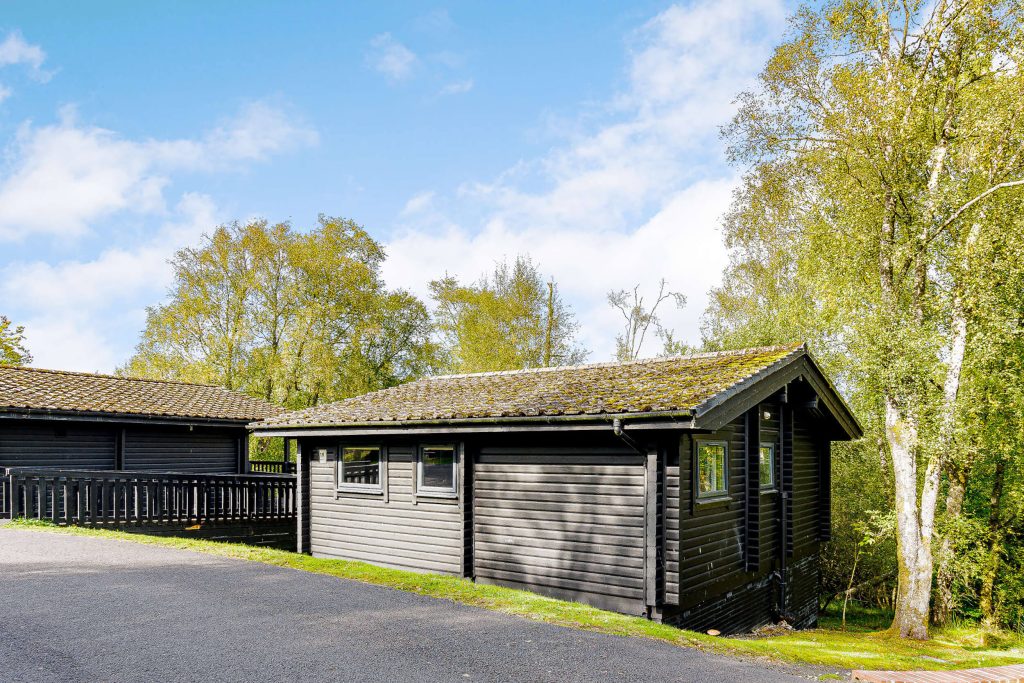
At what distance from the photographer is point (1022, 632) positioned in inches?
647

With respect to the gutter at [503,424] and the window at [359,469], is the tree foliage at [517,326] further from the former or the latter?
the gutter at [503,424]

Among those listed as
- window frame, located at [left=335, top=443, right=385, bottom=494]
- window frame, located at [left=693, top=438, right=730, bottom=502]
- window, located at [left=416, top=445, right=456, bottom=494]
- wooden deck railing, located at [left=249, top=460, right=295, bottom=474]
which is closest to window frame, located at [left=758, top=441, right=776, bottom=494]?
window frame, located at [left=693, top=438, right=730, bottom=502]

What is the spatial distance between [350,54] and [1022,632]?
22234 millimetres

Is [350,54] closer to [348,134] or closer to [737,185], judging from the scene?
[348,134]

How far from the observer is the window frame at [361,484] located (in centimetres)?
1309

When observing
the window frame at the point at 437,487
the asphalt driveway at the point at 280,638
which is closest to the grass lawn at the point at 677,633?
the asphalt driveway at the point at 280,638

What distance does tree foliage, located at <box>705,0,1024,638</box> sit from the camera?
13.4 meters

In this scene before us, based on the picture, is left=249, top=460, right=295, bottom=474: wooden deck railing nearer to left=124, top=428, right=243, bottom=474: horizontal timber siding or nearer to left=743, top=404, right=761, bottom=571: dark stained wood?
left=124, top=428, right=243, bottom=474: horizontal timber siding

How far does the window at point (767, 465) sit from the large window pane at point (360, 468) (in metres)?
6.96

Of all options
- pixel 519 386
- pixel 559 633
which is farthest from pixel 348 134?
pixel 559 633

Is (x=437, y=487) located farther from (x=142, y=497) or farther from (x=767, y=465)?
(x=142, y=497)

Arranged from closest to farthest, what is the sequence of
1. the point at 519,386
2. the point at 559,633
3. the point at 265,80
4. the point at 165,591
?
the point at 559,633 → the point at 165,591 → the point at 519,386 → the point at 265,80

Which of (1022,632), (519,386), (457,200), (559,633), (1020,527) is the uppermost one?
(457,200)

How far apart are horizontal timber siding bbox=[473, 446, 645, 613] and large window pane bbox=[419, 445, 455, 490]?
2.86 ft
